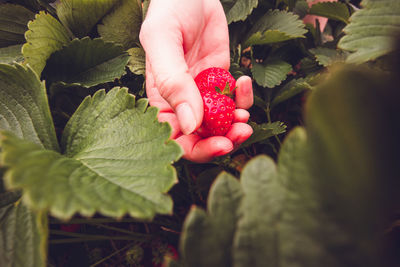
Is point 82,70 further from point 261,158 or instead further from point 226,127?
point 261,158

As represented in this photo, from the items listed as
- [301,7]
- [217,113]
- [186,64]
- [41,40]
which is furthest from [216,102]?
[301,7]

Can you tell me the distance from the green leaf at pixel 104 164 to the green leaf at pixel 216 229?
0.39 feet

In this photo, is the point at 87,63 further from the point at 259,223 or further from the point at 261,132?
the point at 259,223

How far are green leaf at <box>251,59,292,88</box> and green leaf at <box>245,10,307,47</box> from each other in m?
0.09

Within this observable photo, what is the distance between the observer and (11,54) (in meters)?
0.87

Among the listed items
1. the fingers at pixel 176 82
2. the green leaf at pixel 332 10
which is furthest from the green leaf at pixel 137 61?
the green leaf at pixel 332 10

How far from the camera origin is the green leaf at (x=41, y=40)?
75 centimetres

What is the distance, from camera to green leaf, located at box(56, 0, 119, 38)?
836 millimetres

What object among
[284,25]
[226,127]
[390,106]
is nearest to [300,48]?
[284,25]

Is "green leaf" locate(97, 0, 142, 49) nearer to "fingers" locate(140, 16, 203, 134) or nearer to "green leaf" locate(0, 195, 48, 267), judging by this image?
"fingers" locate(140, 16, 203, 134)

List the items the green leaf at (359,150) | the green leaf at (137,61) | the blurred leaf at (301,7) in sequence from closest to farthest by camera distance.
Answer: the green leaf at (359,150)
the green leaf at (137,61)
the blurred leaf at (301,7)

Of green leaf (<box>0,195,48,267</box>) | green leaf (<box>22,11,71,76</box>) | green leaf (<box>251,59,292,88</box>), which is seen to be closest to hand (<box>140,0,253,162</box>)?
green leaf (<box>251,59,292,88</box>)

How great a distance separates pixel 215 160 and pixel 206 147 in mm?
145

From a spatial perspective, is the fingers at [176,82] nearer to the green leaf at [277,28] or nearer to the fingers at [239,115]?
the fingers at [239,115]
